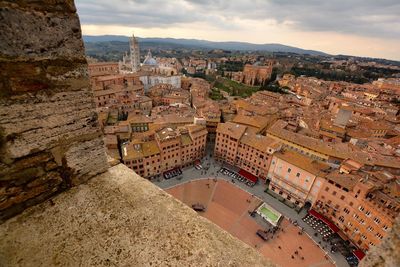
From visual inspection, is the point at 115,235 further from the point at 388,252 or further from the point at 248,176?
the point at 248,176

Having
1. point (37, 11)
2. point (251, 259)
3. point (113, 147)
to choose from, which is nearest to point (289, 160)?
point (113, 147)

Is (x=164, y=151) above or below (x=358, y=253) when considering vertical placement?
above

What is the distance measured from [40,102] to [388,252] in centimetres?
450

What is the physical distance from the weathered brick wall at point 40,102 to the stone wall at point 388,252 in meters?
4.20

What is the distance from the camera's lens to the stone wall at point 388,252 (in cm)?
207

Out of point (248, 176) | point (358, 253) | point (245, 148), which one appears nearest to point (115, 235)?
point (358, 253)

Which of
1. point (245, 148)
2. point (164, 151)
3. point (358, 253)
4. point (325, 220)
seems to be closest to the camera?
point (358, 253)

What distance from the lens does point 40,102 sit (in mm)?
2895

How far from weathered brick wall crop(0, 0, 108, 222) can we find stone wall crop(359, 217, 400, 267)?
4.20 metres

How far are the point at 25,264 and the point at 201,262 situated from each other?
207 cm

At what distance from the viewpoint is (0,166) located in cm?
277

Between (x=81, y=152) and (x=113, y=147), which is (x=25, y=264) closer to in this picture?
(x=81, y=152)

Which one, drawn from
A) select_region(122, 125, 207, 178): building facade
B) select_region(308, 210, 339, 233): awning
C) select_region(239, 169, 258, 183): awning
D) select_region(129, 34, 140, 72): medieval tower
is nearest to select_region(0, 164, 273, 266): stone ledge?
select_region(122, 125, 207, 178): building facade

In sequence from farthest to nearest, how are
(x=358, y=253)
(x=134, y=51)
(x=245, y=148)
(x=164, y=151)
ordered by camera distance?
(x=134, y=51) < (x=245, y=148) < (x=164, y=151) < (x=358, y=253)
